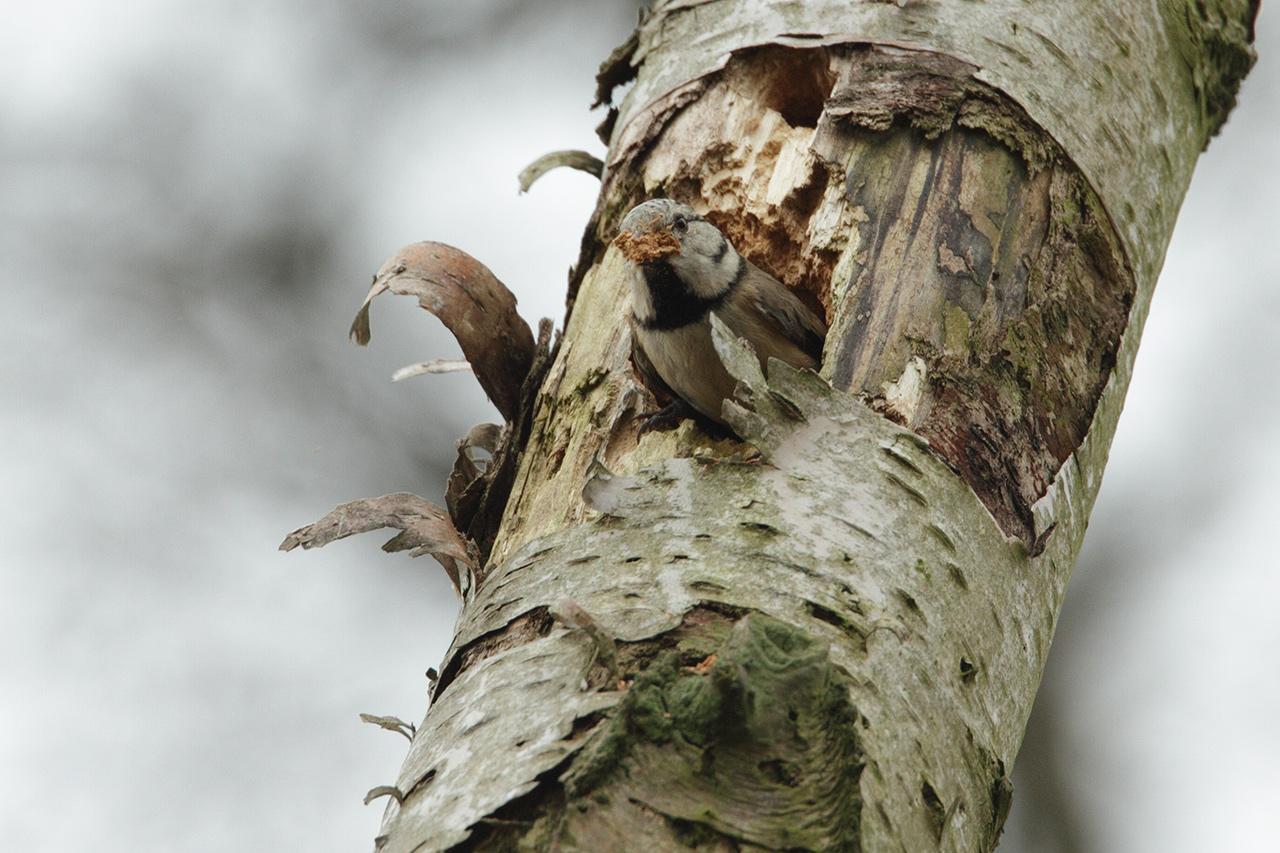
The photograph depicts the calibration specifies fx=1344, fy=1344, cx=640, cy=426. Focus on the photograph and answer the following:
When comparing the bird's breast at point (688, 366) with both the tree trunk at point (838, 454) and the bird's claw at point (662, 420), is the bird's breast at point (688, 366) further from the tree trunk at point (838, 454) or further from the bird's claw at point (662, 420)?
the bird's claw at point (662, 420)

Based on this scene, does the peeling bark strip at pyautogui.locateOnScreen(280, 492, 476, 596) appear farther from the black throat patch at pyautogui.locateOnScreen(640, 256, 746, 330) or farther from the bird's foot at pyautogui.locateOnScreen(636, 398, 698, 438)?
the black throat patch at pyautogui.locateOnScreen(640, 256, 746, 330)

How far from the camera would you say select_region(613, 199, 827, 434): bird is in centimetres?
327

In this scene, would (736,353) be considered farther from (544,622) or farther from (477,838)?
(477,838)

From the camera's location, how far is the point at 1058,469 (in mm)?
2588

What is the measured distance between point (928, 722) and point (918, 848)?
207 mm

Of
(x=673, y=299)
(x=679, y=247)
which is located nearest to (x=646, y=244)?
(x=679, y=247)

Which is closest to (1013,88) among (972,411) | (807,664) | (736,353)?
(972,411)

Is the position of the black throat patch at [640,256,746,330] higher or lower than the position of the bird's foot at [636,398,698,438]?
higher

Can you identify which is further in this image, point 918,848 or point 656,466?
point 656,466

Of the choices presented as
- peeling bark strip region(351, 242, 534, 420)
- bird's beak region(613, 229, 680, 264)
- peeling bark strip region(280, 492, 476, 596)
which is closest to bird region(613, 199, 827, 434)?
bird's beak region(613, 229, 680, 264)

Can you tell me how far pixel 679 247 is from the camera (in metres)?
3.29

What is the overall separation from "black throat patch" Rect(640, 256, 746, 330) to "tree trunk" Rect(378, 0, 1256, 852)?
0.33 ft

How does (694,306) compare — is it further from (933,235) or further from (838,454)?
(838,454)

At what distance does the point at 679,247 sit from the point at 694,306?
37cm
